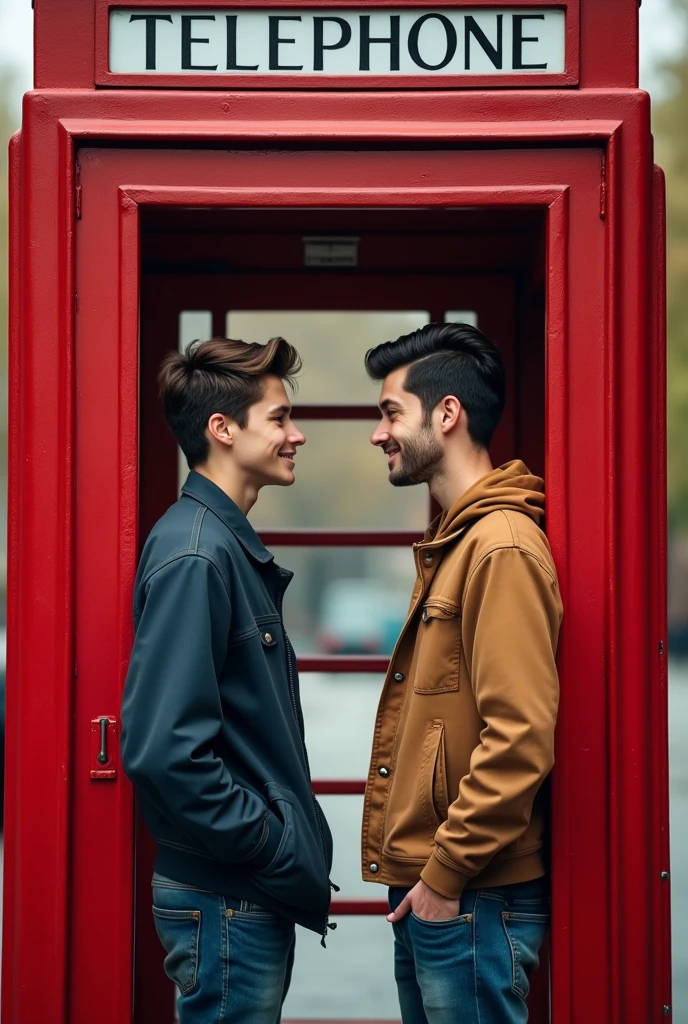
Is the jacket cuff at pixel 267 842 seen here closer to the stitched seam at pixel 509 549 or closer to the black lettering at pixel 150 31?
the stitched seam at pixel 509 549

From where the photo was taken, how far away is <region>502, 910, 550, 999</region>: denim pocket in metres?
2.36

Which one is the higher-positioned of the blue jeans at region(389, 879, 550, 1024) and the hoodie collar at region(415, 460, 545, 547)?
the hoodie collar at region(415, 460, 545, 547)

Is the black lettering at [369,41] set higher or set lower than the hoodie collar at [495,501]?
higher

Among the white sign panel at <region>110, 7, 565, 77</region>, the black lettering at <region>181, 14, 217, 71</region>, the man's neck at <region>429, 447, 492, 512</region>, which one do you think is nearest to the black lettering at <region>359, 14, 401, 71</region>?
the white sign panel at <region>110, 7, 565, 77</region>

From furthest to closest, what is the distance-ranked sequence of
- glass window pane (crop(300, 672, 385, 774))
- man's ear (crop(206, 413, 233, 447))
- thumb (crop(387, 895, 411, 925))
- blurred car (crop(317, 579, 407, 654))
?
1. blurred car (crop(317, 579, 407, 654))
2. glass window pane (crop(300, 672, 385, 774))
3. man's ear (crop(206, 413, 233, 447))
4. thumb (crop(387, 895, 411, 925))

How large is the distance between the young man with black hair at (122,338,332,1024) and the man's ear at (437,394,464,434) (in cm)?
38

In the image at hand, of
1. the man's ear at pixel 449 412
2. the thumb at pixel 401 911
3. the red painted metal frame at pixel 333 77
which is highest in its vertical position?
the red painted metal frame at pixel 333 77

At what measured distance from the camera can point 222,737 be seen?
239 cm

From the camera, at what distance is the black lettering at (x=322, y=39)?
2541mm

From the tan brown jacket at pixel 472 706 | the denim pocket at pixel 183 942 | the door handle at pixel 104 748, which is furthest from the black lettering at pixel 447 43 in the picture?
the denim pocket at pixel 183 942

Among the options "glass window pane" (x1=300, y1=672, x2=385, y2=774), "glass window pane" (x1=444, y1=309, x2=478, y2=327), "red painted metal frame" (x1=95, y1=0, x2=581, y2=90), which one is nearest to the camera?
"red painted metal frame" (x1=95, y1=0, x2=581, y2=90)

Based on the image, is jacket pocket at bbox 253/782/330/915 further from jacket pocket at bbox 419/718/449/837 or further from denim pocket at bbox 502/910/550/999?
denim pocket at bbox 502/910/550/999

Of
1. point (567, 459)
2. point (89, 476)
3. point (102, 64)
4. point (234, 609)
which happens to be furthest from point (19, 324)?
point (567, 459)

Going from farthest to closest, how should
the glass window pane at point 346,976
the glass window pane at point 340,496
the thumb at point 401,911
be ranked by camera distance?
the glass window pane at point 346,976, the glass window pane at point 340,496, the thumb at point 401,911
